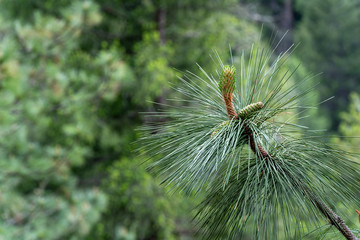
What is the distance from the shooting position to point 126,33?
17.5ft

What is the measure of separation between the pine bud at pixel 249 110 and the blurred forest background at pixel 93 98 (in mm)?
2422

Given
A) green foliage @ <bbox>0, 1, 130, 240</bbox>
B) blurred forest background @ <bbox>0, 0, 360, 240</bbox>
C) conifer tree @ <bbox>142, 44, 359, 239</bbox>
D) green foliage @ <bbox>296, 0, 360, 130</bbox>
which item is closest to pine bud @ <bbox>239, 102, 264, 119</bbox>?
conifer tree @ <bbox>142, 44, 359, 239</bbox>

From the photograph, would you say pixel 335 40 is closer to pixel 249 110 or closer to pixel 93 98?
pixel 93 98

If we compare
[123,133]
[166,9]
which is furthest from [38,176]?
[166,9]

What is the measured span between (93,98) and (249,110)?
385 cm

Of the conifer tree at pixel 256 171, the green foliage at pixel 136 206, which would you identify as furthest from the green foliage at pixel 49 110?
the conifer tree at pixel 256 171

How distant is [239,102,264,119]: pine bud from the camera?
2.86 ft

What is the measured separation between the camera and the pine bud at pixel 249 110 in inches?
34.3

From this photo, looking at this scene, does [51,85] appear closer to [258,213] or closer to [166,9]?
[166,9]

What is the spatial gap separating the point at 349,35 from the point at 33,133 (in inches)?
542

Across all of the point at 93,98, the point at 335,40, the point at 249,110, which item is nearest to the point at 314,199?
the point at 249,110

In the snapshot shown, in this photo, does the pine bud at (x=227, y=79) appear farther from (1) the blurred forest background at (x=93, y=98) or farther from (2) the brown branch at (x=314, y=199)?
(1) the blurred forest background at (x=93, y=98)

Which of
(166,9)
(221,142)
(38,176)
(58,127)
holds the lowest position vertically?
(38,176)

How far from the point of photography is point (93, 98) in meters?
4.52
